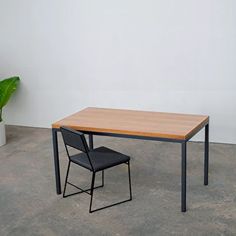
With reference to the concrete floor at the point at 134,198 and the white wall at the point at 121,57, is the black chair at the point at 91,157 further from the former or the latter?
the white wall at the point at 121,57

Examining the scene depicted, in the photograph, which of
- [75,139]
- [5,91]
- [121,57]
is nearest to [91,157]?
[75,139]

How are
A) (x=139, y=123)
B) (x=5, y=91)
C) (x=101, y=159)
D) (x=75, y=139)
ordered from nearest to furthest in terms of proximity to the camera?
(x=75, y=139), (x=101, y=159), (x=139, y=123), (x=5, y=91)

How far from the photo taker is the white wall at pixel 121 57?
4.95 metres

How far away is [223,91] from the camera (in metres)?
5.01

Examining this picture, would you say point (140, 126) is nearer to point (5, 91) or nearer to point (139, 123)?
point (139, 123)

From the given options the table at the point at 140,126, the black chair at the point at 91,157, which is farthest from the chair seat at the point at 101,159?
the table at the point at 140,126

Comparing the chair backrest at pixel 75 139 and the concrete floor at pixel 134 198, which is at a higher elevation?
the chair backrest at pixel 75 139

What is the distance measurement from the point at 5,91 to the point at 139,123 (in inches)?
106

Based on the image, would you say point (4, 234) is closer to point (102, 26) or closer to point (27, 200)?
point (27, 200)

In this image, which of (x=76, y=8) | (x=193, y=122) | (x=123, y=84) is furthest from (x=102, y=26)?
(x=193, y=122)

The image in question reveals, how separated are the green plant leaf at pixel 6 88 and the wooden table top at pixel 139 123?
1876 millimetres

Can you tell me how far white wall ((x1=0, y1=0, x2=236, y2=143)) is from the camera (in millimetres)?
4945

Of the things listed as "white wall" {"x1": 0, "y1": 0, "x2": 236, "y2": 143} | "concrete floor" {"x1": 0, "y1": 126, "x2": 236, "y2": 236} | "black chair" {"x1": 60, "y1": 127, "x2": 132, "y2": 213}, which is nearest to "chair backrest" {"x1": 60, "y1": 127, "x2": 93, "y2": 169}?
"black chair" {"x1": 60, "y1": 127, "x2": 132, "y2": 213}

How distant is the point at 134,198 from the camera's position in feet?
12.1
